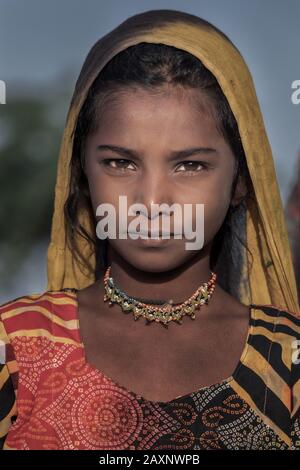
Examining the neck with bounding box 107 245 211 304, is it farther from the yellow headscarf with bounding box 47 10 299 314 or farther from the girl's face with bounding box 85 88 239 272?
the yellow headscarf with bounding box 47 10 299 314

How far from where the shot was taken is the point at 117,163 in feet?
8.52

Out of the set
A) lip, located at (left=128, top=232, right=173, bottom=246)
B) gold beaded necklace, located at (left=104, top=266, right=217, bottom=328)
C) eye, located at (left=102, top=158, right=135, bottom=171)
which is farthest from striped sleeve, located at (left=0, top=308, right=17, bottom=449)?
eye, located at (left=102, top=158, right=135, bottom=171)

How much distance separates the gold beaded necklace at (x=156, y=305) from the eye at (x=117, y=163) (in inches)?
13.1

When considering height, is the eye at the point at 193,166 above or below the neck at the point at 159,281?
above

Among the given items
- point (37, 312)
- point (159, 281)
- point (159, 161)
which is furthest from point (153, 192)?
point (37, 312)

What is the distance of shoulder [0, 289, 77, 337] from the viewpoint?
104 inches

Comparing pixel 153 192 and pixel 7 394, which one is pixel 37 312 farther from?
pixel 153 192

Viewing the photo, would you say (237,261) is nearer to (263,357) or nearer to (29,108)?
(263,357)

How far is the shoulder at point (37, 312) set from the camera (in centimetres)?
265

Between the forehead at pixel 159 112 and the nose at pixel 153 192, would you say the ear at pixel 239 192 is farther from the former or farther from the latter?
the nose at pixel 153 192

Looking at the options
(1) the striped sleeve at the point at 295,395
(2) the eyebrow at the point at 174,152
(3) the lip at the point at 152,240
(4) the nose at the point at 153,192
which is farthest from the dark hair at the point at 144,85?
(1) the striped sleeve at the point at 295,395

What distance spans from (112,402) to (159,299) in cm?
34

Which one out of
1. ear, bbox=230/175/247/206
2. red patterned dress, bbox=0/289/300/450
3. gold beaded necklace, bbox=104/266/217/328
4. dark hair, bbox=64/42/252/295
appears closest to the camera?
red patterned dress, bbox=0/289/300/450

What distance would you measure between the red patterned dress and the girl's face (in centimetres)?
29
